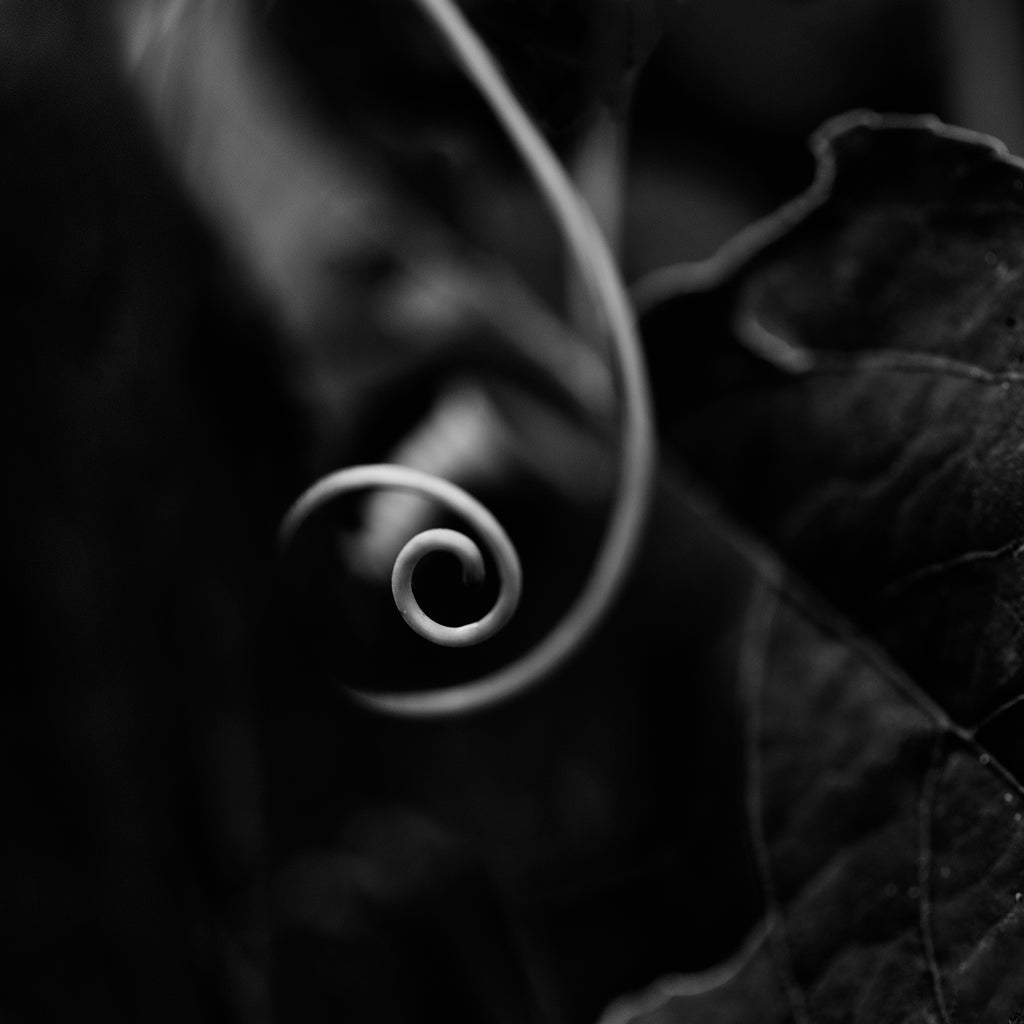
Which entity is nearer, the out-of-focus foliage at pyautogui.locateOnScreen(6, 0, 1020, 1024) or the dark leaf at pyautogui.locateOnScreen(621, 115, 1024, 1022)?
the dark leaf at pyautogui.locateOnScreen(621, 115, 1024, 1022)

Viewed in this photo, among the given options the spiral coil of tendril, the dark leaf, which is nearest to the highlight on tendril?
the spiral coil of tendril

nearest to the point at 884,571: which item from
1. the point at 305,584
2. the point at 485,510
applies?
the point at 485,510

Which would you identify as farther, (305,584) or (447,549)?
(305,584)

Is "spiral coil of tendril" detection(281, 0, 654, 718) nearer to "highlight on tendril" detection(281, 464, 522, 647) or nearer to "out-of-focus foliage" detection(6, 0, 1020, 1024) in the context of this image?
"highlight on tendril" detection(281, 464, 522, 647)

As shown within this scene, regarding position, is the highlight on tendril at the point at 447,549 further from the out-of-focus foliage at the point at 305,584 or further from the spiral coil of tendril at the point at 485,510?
the out-of-focus foliage at the point at 305,584

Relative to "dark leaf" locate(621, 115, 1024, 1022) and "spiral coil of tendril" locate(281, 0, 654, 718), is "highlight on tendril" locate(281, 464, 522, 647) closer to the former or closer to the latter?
"spiral coil of tendril" locate(281, 0, 654, 718)

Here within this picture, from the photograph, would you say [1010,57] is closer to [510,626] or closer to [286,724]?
[510,626]

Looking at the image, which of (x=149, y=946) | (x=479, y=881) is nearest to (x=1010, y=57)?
(x=479, y=881)

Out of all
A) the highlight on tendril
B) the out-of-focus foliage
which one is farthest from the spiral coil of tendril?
the out-of-focus foliage

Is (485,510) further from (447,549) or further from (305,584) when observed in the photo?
(305,584)
